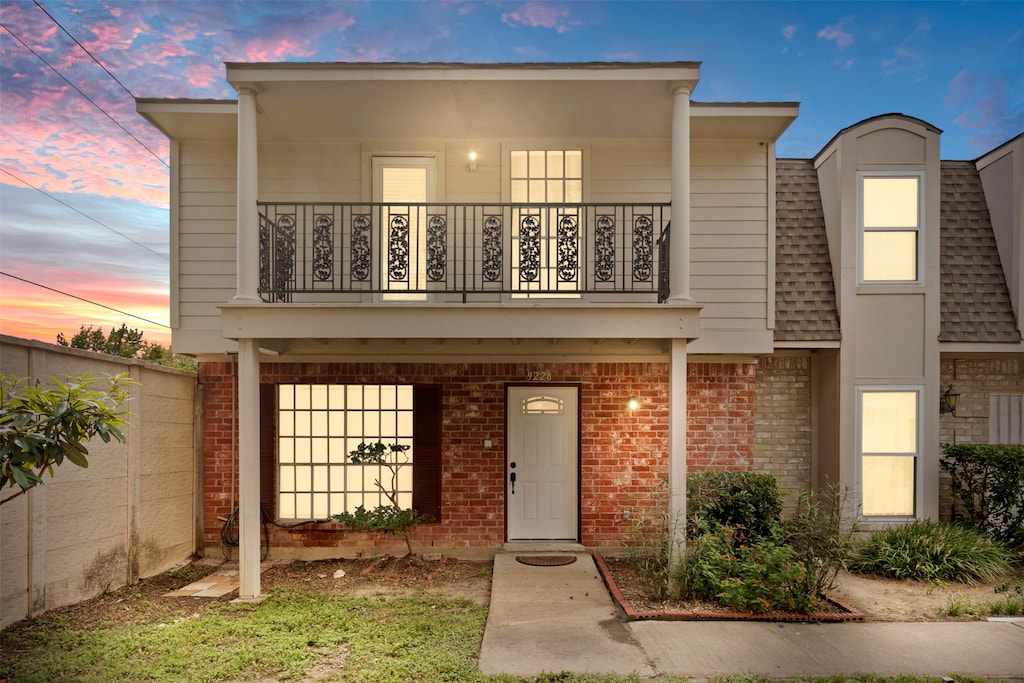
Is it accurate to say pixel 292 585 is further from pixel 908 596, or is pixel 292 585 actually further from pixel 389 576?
pixel 908 596

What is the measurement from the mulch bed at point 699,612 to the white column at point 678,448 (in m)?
0.53

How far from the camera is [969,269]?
792 cm

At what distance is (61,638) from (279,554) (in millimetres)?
2845

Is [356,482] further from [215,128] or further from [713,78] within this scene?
[713,78]

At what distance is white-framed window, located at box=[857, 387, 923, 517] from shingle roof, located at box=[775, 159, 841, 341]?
114cm

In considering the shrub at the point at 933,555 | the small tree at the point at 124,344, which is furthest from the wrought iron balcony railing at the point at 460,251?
the small tree at the point at 124,344


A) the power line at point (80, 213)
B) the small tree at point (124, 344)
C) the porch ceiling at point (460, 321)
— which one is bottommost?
the small tree at point (124, 344)

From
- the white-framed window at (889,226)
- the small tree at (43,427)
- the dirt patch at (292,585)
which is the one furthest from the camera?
the white-framed window at (889,226)

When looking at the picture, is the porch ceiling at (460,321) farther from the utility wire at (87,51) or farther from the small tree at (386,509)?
the utility wire at (87,51)

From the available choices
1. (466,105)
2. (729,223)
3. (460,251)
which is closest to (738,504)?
(729,223)

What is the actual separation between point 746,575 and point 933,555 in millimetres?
2960

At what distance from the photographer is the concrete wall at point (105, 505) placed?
467cm

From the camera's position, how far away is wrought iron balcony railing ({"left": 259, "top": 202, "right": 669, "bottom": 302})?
6.06 meters

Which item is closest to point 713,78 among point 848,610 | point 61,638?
point 848,610
